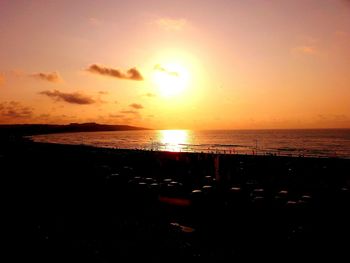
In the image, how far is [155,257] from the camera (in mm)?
13750

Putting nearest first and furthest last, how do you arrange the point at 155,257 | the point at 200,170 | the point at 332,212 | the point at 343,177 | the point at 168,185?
1. the point at 155,257
2. the point at 332,212
3. the point at 168,185
4. the point at 343,177
5. the point at 200,170

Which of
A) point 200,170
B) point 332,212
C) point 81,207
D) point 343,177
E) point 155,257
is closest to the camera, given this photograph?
point 155,257

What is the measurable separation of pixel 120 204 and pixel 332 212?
14287mm

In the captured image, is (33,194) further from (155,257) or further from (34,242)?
(155,257)

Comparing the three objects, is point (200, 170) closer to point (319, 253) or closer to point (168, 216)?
point (168, 216)

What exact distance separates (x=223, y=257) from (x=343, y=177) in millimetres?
27766

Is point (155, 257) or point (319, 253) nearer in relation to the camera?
point (155, 257)

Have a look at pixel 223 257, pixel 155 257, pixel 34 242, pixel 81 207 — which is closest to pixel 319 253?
pixel 223 257

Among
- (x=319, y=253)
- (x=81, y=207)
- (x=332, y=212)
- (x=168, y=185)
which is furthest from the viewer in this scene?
(x=168, y=185)

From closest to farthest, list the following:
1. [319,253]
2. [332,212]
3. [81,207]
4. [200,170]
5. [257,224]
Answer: [319,253], [257,224], [332,212], [81,207], [200,170]

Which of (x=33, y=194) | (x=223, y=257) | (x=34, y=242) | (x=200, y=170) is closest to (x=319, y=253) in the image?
(x=223, y=257)

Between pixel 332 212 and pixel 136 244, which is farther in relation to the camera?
pixel 332 212

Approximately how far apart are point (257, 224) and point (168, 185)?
371 inches

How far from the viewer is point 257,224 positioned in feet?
62.7
